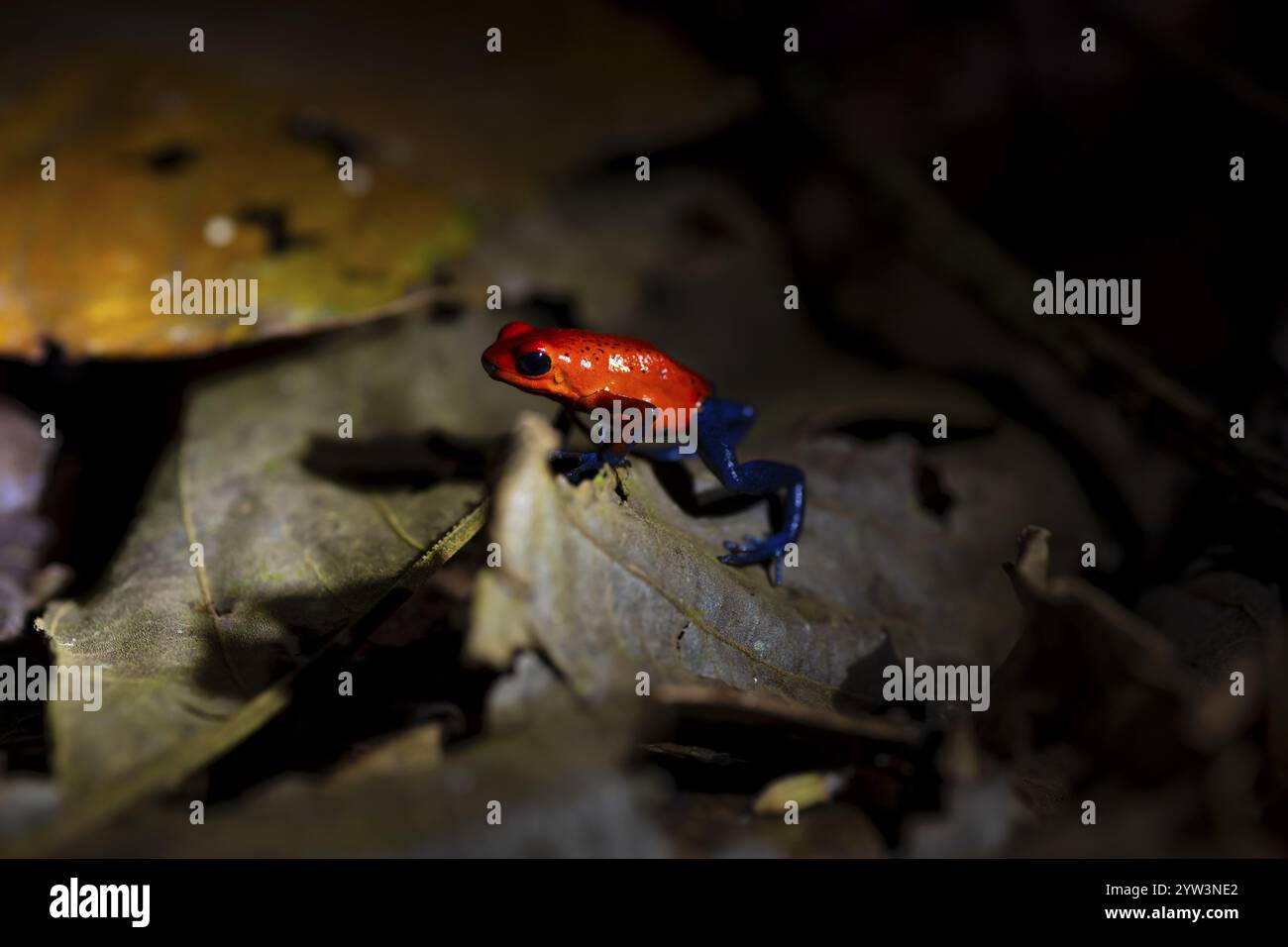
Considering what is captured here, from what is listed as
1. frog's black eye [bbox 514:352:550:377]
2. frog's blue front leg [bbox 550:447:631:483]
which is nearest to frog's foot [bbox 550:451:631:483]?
frog's blue front leg [bbox 550:447:631:483]

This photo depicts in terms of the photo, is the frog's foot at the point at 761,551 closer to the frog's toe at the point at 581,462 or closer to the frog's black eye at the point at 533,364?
the frog's toe at the point at 581,462

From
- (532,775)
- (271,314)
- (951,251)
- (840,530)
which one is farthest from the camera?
(951,251)

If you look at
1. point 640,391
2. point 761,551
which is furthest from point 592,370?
point 761,551

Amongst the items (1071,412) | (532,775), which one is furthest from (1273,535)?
(532,775)

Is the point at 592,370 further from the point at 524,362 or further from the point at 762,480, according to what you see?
the point at 762,480

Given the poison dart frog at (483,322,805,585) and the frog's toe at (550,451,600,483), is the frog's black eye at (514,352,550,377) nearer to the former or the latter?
the poison dart frog at (483,322,805,585)

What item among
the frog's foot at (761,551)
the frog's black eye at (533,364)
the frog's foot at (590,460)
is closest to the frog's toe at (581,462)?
the frog's foot at (590,460)
